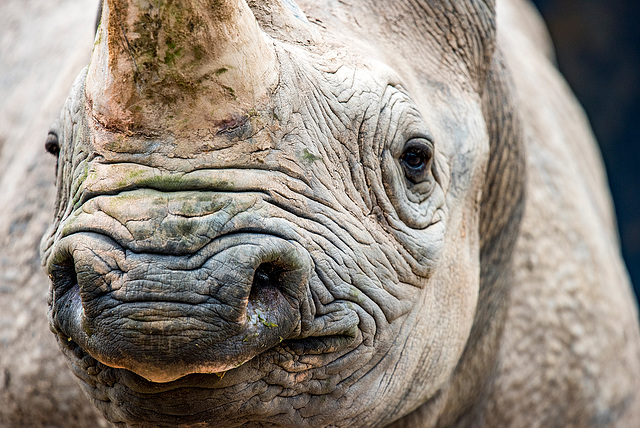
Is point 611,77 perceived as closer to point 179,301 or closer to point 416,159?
point 416,159

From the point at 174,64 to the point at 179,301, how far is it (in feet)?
1.59

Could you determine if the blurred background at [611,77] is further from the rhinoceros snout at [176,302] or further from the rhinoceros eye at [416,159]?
the rhinoceros snout at [176,302]

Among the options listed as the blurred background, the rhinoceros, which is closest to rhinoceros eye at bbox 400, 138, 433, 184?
the rhinoceros

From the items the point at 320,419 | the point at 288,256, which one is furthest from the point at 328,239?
the point at 320,419

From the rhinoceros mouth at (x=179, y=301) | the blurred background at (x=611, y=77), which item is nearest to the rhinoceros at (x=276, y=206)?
the rhinoceros mouth at (x=179, y=301)

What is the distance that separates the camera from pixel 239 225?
1.75 meters

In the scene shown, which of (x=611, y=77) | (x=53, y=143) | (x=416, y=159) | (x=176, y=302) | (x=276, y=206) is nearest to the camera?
(x=176, y=302)

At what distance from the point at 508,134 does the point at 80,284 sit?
1.94 m

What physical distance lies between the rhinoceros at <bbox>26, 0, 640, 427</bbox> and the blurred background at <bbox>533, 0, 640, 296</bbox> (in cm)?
566

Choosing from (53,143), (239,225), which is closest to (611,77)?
(53,143)

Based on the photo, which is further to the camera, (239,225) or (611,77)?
(611,77)

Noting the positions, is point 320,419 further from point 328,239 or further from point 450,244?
point 450,244

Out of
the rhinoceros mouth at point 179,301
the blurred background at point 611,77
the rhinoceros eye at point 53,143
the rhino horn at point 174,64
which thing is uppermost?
the rhino horn at point 174,64

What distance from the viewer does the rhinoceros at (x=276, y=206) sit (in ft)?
5.57
